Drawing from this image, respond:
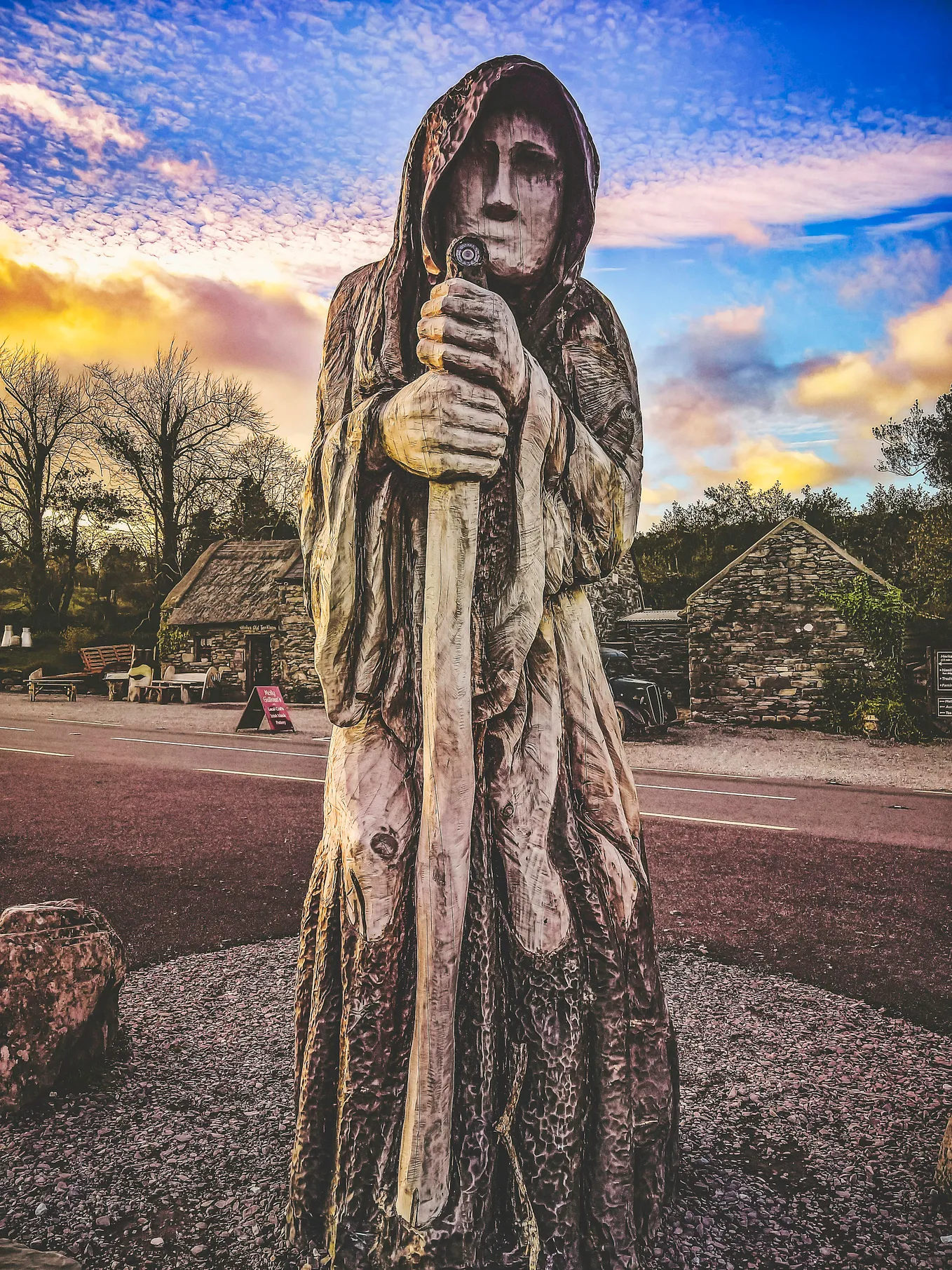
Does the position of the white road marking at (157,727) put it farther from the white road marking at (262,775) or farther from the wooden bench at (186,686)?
the wooden bench at (186,686)

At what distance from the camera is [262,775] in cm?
1287

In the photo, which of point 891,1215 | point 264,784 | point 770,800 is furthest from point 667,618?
point 891,1215

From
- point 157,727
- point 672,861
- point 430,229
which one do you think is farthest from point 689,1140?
point 157,727

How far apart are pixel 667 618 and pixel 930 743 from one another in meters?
8.00

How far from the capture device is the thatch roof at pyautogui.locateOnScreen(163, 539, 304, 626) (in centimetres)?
2816

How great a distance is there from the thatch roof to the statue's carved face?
24.2m

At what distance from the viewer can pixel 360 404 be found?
7.25ft

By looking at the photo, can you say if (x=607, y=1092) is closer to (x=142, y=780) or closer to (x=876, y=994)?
(x=876, y=994)

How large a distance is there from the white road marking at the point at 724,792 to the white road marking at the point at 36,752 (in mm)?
10210

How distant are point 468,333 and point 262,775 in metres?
11.7

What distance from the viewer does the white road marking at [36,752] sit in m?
15.0

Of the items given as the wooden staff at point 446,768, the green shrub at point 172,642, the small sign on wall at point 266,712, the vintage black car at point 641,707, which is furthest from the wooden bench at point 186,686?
the wooden staff at point 446,768

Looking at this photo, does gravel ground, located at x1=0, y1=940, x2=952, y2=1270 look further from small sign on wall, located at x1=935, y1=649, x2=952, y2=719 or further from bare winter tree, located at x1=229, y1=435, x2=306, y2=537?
bare winter tree, located at x1=229, y1=435, x2=306, y2=537

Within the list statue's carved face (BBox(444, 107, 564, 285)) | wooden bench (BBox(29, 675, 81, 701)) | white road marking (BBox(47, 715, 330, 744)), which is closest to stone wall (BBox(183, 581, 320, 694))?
white road marking (BBox(47, 715, 330, 744))
